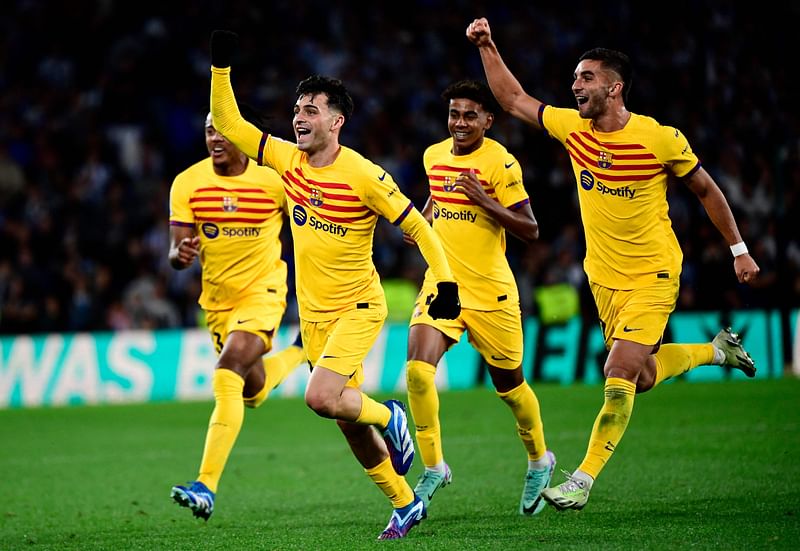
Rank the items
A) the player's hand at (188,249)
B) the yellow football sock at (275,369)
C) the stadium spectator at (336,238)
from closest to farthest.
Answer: the stadium spectator at (336,238) → the player's hand at (188,249) → the yellow football sock at (275,369)

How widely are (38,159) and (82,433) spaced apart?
686cm

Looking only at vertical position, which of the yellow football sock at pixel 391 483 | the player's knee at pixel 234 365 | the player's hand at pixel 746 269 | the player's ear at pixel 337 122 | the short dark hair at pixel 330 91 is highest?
the short dark hair at pixel 330 91

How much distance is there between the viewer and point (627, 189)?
750cm

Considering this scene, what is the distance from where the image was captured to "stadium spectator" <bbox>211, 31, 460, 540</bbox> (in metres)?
6.96

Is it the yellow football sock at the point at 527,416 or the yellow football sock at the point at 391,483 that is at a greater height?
the yellow football sock at the point at 527,416

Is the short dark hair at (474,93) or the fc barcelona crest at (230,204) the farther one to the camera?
the fc barcelona crest at (230,204)

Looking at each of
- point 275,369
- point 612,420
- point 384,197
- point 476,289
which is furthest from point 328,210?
point 275,369

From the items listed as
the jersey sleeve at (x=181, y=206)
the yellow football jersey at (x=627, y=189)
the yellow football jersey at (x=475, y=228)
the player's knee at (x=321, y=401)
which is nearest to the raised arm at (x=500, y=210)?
the yellow football jersey at (x=475, y=228)

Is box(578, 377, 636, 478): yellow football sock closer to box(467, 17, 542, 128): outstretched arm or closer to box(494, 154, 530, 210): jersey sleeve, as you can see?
box(494, 154, 530, 210): jersey sleeve

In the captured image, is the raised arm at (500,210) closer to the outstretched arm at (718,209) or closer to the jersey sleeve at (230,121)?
the outstretched arm at (718,209)

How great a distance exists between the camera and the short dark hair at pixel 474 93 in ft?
26.0

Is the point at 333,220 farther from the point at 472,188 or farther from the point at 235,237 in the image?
the point at 235,237

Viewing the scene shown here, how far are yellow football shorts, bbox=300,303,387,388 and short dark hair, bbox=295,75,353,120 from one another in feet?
3.84

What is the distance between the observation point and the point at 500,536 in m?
6.84
